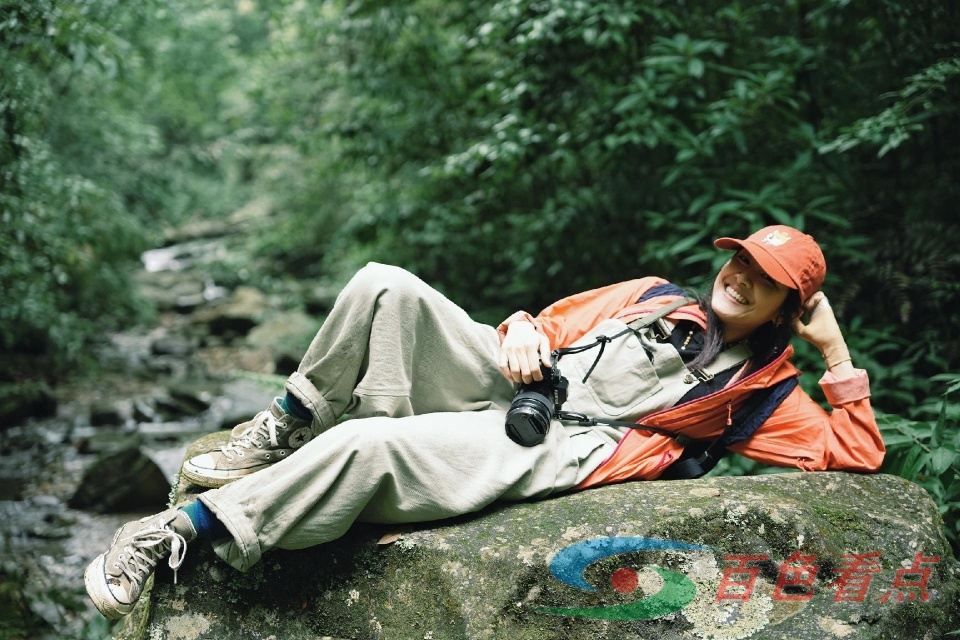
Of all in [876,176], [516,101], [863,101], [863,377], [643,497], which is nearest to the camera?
[643,497]

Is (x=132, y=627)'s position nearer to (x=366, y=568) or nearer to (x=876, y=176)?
(x=366, y=568)

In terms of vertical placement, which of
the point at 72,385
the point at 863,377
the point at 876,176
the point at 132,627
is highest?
the point at 876,176

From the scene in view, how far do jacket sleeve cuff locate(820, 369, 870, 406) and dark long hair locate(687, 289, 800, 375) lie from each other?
230mm

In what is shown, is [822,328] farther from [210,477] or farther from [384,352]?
[210,477]

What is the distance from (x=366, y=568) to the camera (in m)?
2.28

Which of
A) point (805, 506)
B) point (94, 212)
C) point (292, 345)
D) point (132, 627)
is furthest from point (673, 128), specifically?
point (94, 212)

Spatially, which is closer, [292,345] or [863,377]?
[863,377]

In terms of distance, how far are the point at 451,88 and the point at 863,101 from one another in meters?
3.81

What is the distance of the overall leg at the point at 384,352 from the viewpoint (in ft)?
7.70

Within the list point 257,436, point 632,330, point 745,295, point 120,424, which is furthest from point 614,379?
point 120,424

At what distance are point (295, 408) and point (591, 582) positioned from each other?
1189 millimetres

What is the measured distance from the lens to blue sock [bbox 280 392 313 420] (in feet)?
8.11

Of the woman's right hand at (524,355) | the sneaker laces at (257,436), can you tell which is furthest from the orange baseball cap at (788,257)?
the sneaker laces at (257,436)

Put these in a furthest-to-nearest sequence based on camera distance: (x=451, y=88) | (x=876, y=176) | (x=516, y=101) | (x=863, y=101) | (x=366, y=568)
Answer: (x=451, y=88)
(x=516, y=101)
(x=876, y=176)
(x=863, y=101)
(x=366, y=568)
